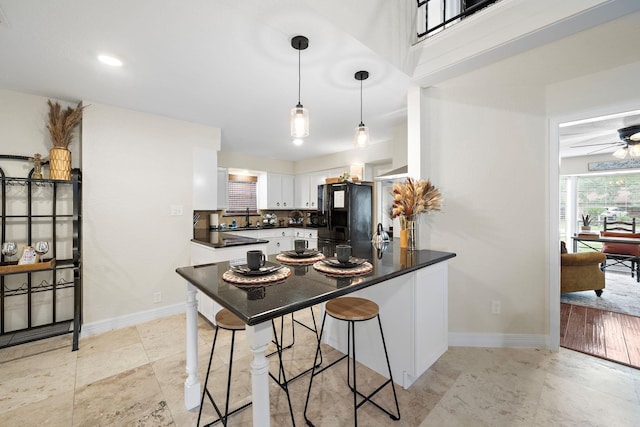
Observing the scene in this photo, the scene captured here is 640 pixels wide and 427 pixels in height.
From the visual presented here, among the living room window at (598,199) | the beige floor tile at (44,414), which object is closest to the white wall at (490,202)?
the beige floor tile at (44,414)

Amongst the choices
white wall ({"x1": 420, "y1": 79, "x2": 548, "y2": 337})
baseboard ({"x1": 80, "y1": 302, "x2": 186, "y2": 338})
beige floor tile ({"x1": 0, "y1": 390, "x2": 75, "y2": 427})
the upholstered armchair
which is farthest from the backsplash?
the upholstered armchair

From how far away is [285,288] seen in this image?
1.20 m

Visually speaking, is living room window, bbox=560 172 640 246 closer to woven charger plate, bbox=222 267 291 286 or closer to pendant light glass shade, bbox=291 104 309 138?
pendant light glass shade, bbox=291 104 309 138

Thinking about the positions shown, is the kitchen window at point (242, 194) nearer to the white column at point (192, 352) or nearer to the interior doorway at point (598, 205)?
the white column at point (192, 352)

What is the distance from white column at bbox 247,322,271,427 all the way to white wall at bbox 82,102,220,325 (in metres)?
2.70

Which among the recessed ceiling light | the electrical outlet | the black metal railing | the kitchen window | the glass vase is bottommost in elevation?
the electrical outlet

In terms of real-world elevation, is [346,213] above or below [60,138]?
below

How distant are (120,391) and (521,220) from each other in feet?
11.5

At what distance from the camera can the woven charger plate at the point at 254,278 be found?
1245 mm

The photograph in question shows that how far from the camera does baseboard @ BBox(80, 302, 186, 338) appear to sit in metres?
2.67

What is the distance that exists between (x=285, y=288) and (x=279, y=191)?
477 centimetres

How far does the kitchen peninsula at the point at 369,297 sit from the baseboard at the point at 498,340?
437 mm

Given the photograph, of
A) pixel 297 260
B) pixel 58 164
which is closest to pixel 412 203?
pixel 297 260

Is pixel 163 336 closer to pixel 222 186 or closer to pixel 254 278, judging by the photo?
pixel 254 278
